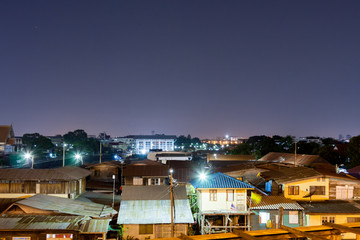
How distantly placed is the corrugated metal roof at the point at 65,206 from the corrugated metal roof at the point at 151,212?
1.27 metres

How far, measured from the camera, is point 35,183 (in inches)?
984

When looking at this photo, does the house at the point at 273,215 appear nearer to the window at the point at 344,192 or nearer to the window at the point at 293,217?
the window at the point at 293,217

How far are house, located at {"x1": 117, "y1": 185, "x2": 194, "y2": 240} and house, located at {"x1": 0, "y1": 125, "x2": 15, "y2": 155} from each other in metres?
61.0

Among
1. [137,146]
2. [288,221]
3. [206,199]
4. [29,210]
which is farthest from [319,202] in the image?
[137,146]

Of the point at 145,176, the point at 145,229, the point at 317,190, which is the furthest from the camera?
the point at 145,176

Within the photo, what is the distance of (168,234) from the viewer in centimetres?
1883

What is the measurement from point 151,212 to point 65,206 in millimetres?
6156

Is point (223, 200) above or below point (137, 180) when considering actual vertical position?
above

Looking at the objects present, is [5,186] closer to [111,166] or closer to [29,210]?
[29,210]

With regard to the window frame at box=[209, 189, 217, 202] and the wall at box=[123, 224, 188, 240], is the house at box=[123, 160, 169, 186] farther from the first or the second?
the wall at box=[123, 224, 188, 240]

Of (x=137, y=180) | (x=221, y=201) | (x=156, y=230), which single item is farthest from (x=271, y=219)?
(x=137, y=180)

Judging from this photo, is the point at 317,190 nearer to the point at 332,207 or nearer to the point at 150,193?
the point at 332,207

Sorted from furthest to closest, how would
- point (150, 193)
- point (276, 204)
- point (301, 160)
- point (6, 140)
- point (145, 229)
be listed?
point (6, 140)
point (301, 160)
point (276, 204)
point (150, 193)
point (145, 229)

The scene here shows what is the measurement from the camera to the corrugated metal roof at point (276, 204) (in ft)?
70.5
